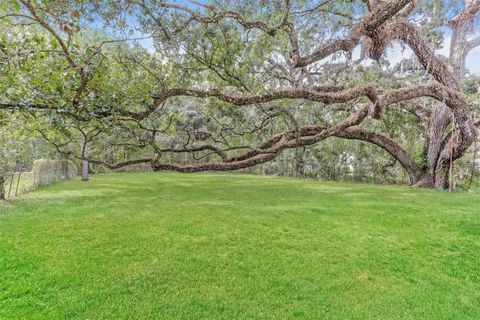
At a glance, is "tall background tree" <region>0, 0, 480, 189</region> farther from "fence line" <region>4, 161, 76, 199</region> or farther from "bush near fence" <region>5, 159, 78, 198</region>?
"bush near fence" <region>5, 159, 78, 198</region>

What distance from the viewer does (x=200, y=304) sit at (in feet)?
8.92

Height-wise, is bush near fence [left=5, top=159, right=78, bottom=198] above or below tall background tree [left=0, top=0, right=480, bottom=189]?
below

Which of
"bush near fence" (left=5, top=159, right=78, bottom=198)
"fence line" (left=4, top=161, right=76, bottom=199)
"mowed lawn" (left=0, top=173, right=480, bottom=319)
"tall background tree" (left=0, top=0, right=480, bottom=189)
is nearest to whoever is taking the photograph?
"mowed lawn" (left=0, top=173, right=480, bottom=319)

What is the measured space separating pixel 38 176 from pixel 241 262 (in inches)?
353

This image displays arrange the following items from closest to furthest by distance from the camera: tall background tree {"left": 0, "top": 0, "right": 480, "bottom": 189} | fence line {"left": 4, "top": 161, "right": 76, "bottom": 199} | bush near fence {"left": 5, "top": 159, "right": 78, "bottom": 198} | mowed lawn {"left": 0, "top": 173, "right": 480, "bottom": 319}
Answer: mowed lawn {"left": 0, "top": 173, "right": 480, "bottom": 319} → tall background tree {"left": 0, "top": 0, "right": 480, "bottom": 189} → fence line {"left": 4, "top": 161, "right": 76, "bottom": 199} → bush near fence {"left": 5, "top": 159, "right": 78, "bottom": 198}

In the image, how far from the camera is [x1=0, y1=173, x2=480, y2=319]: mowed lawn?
8.85 ft

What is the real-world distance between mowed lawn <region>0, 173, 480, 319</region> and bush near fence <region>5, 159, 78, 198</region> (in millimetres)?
2583

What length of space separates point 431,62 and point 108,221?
25.5ft

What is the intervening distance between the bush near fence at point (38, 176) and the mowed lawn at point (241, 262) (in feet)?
8.47

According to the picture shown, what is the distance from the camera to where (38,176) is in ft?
31.5

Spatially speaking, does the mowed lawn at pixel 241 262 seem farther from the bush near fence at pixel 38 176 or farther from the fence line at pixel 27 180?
the bush near fence at pixel 38 176

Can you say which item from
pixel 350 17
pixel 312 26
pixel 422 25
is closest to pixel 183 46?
pixel 312 26

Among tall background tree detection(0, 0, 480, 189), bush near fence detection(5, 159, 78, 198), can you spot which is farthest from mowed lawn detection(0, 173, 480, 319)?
bush near fence detection(5, 159, 78, 198)

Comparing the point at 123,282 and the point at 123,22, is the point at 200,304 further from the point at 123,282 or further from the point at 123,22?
the point at 123,22
